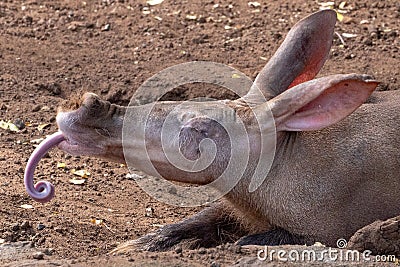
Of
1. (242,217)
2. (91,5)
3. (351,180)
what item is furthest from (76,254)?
(91,5)

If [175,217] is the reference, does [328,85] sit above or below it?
above

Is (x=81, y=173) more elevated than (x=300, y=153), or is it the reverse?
(x=300, y=153)

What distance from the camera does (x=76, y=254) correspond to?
6.03 meters

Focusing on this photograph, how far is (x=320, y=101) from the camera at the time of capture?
19.7 ft

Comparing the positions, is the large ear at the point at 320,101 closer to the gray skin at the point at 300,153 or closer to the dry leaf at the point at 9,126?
the gray skin at the point at 300,153

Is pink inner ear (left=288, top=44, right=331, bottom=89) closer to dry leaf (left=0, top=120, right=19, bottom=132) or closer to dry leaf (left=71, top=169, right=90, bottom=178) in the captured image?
dry leaf (left=71, top=169, right=90, bottom=178)

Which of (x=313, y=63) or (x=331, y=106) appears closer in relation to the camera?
(x=331, y=106)

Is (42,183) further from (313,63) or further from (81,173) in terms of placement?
(313,63)

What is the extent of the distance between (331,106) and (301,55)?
0.96 m

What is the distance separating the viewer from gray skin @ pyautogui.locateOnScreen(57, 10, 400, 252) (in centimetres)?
607

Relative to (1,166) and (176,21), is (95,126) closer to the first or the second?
(1,166)

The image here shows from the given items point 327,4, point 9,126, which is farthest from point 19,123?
point 327,4

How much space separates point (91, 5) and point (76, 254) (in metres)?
5.00

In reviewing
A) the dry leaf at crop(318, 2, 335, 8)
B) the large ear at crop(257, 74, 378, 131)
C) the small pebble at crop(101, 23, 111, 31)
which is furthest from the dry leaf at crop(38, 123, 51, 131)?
the dry leaf at crop(318, 2, 335, 8)
